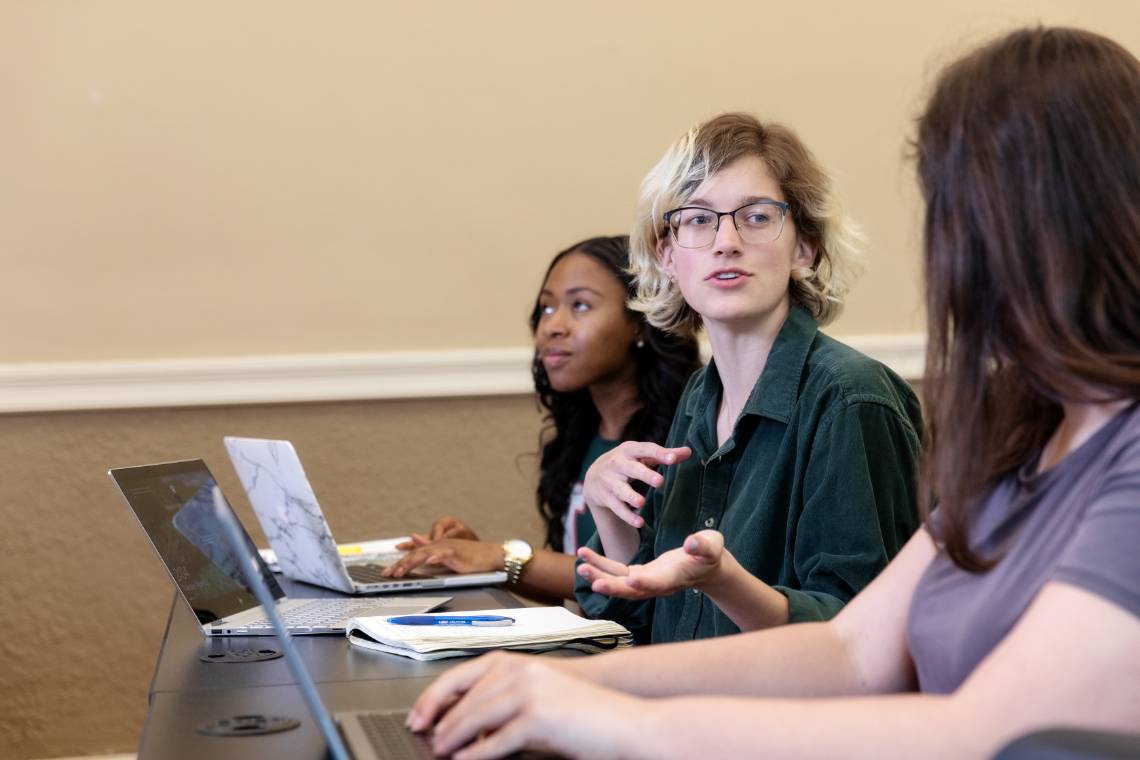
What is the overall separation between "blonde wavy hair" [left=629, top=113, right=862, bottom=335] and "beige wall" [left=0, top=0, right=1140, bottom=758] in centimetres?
141

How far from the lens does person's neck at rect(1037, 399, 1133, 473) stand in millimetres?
969

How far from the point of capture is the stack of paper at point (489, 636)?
147 centimetres

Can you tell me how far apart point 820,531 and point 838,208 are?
54 cm

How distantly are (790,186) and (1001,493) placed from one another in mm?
886

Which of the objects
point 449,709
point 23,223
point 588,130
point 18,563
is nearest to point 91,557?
point 18,563

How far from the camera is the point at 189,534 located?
1.74m

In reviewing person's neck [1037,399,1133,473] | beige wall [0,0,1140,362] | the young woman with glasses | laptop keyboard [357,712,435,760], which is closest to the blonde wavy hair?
A: the young woman with glasses

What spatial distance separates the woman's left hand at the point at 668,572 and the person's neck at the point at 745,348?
547mm

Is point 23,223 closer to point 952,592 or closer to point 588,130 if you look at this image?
point 588,130

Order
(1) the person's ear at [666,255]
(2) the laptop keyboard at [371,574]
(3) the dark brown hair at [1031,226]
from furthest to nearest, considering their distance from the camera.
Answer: (2) the laptop keyboard at [371,574] < (1) the person's ear at [666,255] < (3) the dark brown hair at [1031,226]

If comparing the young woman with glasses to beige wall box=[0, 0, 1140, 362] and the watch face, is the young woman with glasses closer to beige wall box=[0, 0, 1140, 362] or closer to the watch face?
the watch face

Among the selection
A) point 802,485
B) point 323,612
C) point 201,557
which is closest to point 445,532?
point 323,612

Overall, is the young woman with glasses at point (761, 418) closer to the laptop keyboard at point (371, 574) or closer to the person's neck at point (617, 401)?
the laptop keyboard at point (371, 574)

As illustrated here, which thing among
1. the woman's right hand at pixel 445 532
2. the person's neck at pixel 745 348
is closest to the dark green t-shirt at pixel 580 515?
the woman's right hand at pixel 445 532
